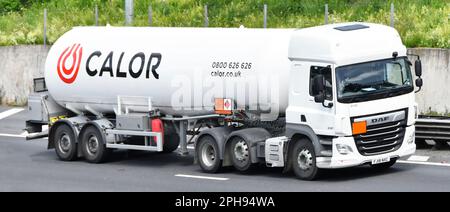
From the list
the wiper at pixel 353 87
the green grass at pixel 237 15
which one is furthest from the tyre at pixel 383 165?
the green grass at pixel 237 15

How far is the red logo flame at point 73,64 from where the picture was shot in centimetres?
2442

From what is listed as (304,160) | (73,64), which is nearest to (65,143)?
(73,64)

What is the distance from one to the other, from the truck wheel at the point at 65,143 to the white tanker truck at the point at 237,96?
1.1 inches

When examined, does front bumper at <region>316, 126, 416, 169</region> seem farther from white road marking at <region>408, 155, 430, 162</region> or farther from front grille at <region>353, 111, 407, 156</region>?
white road marking at <region>408, 155, 430, 162</region>

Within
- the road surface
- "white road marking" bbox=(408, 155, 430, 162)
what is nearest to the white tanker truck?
the road surface

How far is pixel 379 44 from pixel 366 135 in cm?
169

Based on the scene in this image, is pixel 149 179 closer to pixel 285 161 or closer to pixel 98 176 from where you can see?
pixel 98 176

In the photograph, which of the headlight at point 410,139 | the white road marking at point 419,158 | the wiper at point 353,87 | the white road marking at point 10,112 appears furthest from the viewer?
the white road marking at point 10,112

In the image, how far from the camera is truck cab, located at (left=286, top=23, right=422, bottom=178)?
1994cm

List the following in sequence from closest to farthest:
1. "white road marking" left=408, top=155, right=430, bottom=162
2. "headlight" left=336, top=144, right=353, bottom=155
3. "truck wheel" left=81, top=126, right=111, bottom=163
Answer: "headlight" left=336, top=144, right=353, bottom=155, "white road marking" left=408, top=155, right=430, bottom=162, "truck wheel" left=81, top=126, right=111, bottom=163

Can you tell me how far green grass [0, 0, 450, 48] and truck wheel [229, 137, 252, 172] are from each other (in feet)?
30.1

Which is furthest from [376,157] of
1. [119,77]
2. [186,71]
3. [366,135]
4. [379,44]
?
[119,77]

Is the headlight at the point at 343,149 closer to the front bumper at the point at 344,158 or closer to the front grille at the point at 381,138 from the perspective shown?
the front bumper at the point at 344,158

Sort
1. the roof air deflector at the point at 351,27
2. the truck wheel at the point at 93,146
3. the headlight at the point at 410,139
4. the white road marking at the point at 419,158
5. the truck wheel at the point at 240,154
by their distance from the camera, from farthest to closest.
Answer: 1. the truck wheel at the point at 93,146
2. the white road marking at the point at 419,158
3. the truck wheel at the point at 240,154
4. the headlight at the point at 410,139
5. the roof air deflector at the point at 351,27
